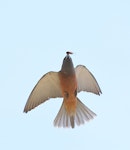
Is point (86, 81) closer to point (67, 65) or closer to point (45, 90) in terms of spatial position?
point (45, 90)

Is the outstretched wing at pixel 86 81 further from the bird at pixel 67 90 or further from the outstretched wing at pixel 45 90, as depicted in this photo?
the outstretched wing at pixel 45 90

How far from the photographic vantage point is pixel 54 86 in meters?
8.05

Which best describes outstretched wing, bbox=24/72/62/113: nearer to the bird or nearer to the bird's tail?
the bird

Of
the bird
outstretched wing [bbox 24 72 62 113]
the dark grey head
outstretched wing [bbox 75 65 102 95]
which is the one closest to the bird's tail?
the bird

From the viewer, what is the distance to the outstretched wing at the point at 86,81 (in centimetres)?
826

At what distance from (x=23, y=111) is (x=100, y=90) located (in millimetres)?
1986

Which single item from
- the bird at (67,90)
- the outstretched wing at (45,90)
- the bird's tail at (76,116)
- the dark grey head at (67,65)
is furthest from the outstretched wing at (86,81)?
the dark grey head at (67,65)

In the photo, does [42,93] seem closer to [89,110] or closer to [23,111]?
[23,111]

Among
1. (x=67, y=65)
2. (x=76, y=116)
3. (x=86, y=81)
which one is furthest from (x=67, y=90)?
(x=76, y=116)

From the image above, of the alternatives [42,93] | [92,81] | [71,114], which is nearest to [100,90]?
[92,81]

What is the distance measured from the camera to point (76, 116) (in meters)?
8.70

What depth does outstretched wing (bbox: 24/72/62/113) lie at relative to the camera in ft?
25.0

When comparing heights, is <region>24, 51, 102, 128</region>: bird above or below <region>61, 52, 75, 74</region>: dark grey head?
below

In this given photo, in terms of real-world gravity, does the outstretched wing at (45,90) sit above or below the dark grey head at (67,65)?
below
